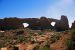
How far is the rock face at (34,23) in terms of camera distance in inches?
1581

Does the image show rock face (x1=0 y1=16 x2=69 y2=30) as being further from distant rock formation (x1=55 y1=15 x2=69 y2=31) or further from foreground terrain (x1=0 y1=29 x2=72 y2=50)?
foreground terrain (x1=0 y1=29 x2=72 y2=50)

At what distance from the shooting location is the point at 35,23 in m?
40.8

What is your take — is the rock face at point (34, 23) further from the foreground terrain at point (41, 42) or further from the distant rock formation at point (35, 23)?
the foreground terrain at point (41, 42)

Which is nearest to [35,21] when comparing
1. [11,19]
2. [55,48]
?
[11,19]

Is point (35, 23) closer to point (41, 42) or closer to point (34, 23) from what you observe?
point (34, 23)

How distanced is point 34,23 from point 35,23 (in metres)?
0.25

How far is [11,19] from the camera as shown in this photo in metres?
41.4

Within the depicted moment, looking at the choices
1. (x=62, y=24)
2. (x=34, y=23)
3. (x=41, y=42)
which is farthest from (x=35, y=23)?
(x=41, y=42)

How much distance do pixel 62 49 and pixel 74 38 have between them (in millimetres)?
1117

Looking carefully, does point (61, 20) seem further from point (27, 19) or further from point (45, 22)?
point (27, 19)

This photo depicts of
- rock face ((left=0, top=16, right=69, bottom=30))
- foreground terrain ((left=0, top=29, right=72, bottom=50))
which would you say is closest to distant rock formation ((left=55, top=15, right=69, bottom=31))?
rock face ((left=0, top=16, right=69, bottom=30))

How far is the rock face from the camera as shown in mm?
40156

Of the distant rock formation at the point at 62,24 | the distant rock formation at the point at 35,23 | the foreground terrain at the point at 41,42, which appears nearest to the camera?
the foreground terrain at the point at 41,42

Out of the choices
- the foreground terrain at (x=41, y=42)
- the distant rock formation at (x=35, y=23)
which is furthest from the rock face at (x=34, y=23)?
the foreground terrain at (x=41, y=42)
